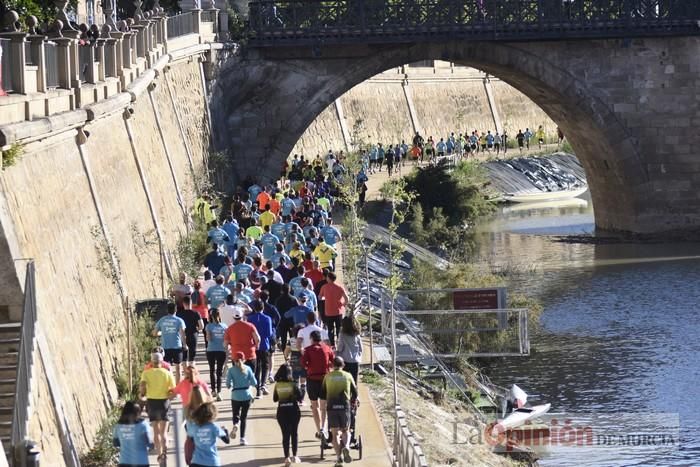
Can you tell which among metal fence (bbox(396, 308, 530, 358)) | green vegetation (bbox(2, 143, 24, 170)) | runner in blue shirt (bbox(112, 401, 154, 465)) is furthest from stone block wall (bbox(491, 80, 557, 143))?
runner in blue shirt (bbox(112, 401, 154, 465))

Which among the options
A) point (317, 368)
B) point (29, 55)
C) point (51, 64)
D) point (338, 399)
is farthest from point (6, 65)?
point (338, 399)

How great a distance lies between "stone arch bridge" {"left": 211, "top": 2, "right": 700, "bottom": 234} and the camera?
43.1 m

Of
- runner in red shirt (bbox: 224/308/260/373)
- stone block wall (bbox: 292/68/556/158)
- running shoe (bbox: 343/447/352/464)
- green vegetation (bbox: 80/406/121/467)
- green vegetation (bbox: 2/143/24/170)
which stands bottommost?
running shoe (bbox: 343/447/352/464)

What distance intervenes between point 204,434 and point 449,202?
117 ft

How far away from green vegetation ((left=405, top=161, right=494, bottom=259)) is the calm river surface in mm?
824

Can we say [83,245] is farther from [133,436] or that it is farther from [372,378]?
[133,436]

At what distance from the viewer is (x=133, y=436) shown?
1308 cm

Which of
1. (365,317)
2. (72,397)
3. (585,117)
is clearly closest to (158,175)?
(365,317)

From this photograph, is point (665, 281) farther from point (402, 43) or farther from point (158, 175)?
point (158, 175)

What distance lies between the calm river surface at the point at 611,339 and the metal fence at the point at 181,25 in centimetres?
953

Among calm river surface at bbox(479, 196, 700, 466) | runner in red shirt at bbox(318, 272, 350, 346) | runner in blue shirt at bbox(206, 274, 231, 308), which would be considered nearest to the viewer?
runner in blue shirt at bbox(206, 274, 231, 308)

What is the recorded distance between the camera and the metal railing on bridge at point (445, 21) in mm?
42719

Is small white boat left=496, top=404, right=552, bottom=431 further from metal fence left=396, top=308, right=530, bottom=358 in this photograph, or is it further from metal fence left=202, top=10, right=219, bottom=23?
metal fence left=202, top=10, right=219, bottom=23

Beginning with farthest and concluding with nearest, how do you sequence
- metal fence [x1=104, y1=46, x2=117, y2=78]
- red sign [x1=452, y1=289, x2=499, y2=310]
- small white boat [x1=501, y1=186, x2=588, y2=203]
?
small white boat [x1=501, y1=186, x2=588, y2=203] < metal fence [x1=104, y1=46, x2=117, y2=78] < red sign [x1=452, y1=289, x2=499, y2=310]
